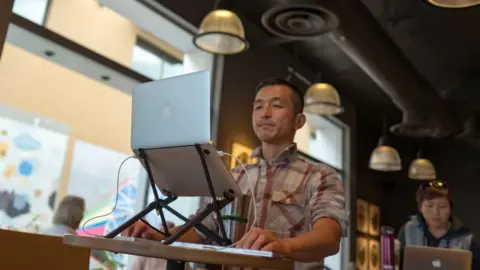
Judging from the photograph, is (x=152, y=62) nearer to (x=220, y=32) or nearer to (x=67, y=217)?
(x=220, y=32)

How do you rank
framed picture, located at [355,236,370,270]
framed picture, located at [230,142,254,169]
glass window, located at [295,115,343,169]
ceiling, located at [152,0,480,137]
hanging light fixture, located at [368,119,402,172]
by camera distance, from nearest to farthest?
ceiling, located at [152,0,480,137] < framed picture, located at [230,142,254,169] < hanging light fixture, located at [368,119,402,172] < glass window, located at [295,115,343,169] < framed picture, located at [355,236,370,270]

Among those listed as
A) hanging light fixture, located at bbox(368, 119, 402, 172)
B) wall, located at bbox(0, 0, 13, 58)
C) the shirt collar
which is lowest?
the shirt collar

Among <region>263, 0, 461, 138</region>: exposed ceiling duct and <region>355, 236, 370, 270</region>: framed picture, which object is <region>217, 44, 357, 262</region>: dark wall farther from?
<region>355, 236, 370, 270</region>: framed picture

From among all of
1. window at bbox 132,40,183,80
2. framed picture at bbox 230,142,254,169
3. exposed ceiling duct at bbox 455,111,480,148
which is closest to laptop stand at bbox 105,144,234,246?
window at bbox 132,40,183,80

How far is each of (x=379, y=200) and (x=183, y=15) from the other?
622 cm

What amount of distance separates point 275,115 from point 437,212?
162cm

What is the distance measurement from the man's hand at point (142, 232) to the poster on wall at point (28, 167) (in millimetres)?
2463

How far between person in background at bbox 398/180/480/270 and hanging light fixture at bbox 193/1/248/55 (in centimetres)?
156

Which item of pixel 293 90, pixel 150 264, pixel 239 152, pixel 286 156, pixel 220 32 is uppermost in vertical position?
pixel 220 32

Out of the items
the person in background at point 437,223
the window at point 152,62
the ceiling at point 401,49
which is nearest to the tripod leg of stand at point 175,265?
the person in background at point 437,223

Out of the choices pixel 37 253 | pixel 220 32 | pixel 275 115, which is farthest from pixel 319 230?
pixel 220 32

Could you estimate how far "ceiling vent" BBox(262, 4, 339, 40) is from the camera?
3.34 meters

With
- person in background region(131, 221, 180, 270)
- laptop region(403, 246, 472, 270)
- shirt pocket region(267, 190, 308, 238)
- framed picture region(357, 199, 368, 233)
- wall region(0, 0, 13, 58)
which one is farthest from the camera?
framed picture region(357, 199, 368, 233)

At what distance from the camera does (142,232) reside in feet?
4.56
